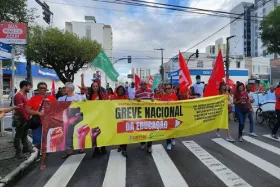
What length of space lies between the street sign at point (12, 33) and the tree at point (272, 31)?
68.8 ft

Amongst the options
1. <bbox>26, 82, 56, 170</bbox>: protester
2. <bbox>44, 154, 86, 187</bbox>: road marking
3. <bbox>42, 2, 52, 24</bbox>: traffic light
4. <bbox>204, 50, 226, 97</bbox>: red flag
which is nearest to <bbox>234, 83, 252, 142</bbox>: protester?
<bbox>204, 50, 226, 97</bbox>: red flag

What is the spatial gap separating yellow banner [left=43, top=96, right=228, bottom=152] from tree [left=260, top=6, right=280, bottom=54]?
745 inches

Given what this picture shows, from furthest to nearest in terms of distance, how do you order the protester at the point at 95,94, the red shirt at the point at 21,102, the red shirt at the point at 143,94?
the red shirt at the point at 143,94, the protester at the point at 95,94, the red shirt at the point at 21,102

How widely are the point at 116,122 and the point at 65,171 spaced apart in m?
1.50

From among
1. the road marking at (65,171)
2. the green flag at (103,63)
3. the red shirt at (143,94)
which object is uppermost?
the green flag at (103,63)

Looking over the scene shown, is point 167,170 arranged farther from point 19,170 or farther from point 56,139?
point 19,170

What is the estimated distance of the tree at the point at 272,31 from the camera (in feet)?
70.7

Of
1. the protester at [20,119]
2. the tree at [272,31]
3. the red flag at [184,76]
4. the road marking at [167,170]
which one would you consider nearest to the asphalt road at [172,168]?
the road marking at [167,170]

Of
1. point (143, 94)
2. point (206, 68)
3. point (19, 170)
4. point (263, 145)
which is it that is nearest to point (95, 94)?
point (143, 94)

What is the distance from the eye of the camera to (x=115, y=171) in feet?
16.2

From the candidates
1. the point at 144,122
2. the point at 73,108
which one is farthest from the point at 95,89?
the point at 144,122

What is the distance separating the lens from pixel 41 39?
2569 centimetres

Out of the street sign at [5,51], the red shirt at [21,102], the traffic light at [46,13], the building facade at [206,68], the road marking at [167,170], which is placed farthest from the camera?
the building facade at [206,68]

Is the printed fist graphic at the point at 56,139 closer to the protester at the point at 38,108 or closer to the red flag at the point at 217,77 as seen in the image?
the protester at the point at 38,108
